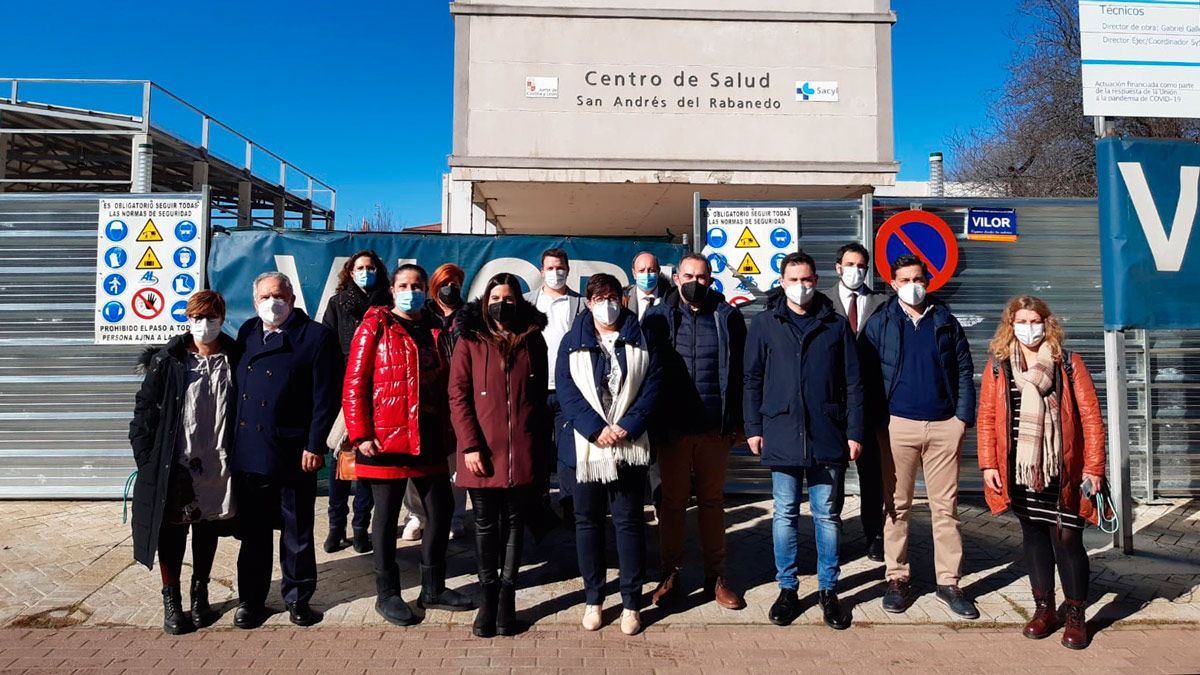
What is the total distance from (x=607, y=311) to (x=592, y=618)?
1.64 metres

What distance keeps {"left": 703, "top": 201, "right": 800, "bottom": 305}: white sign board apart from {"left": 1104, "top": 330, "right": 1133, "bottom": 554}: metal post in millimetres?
2385

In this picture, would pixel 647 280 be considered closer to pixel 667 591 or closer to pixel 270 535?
pixel 667 591

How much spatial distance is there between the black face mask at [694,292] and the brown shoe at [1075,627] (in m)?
2.47

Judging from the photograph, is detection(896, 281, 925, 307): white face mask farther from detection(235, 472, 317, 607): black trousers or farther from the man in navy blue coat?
detection(235, 472, 317, 607): black trousers

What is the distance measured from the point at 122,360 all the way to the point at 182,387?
312 cm

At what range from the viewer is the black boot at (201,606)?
412cm

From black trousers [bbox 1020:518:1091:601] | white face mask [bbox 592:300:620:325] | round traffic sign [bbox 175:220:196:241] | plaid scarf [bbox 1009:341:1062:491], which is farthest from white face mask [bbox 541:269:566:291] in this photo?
round traffic sign [bbox 175:220:196:241]

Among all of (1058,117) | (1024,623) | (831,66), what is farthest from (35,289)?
(1058,117)

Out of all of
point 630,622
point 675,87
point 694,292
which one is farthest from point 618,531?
point 675,87

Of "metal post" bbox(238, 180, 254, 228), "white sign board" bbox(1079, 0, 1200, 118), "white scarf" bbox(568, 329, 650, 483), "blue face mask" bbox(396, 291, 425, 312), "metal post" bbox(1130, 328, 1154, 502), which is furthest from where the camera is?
"metal post" bbox(238, 180, 254, 228)

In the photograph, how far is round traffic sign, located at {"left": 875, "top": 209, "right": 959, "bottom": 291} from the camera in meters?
6.33

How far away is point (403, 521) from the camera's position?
243 inches

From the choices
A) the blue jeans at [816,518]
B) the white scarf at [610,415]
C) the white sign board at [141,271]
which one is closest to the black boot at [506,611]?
the white scarf at [610,415]

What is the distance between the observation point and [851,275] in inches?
196
